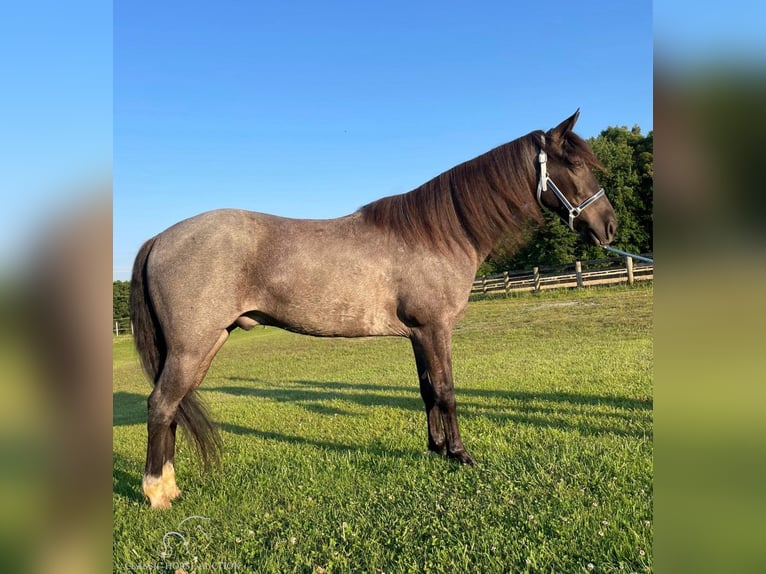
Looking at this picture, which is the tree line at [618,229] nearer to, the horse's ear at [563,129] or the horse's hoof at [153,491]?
the horse's ear at [563,129]

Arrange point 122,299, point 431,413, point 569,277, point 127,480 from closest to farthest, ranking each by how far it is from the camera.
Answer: point 127,480 < point 431,413 < point 122,299 < point 569,277

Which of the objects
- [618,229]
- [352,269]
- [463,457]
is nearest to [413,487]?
[463,457]

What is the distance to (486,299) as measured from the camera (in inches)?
1078

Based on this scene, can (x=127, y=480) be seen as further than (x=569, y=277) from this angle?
No

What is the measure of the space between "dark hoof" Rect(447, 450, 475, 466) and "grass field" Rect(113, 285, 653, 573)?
0.26 feet

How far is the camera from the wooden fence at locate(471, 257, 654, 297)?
21781 mm

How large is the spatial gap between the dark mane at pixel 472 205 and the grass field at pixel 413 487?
1.89m

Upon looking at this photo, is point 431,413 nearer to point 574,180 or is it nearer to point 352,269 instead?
point 352,269

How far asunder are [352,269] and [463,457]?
1788mm

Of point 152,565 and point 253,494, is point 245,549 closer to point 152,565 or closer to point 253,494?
point 152,565

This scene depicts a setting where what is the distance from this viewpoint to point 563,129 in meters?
3.73
